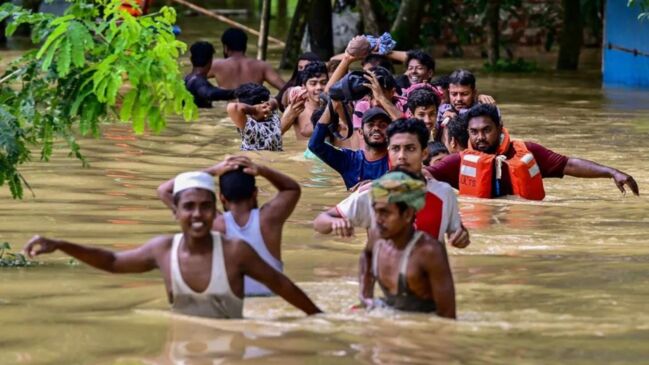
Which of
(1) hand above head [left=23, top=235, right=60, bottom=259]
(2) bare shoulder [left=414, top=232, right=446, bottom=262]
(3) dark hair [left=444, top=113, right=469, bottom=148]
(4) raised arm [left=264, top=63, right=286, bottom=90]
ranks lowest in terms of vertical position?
(4) raised arm [left=264, top=63, right=286, bottom=90]

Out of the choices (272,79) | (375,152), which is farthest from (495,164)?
(272,79)

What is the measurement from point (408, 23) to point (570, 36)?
2991mm

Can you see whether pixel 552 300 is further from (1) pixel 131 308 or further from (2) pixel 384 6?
(2) pixel 384 6

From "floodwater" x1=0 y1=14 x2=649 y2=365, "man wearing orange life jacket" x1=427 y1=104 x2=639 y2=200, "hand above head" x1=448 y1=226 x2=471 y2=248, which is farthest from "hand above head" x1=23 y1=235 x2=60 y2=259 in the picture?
"man wearing orange life jacket" x1=427 y1=104 x2=639 y2=200

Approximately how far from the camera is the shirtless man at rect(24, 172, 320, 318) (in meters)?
7.33

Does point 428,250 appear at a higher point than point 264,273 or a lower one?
higher

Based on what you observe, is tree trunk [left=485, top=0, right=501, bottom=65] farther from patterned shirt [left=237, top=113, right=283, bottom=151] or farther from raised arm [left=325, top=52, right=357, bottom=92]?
raised arm [left=325, top=52, right=357, bottom=92]

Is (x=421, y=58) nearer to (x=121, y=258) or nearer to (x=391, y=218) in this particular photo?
(x=391, y=218)

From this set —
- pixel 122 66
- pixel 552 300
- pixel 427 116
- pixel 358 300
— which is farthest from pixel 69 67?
pixel 427 116

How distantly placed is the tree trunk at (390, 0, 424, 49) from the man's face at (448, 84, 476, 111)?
10.1m

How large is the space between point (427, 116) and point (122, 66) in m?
3.76

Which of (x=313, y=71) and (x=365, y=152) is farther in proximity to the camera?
(x=313, y=71)

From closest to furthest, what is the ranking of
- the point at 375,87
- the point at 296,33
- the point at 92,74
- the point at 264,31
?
the point at 92,74 < the point at 375,87 < the point at 264,31 < the point at 296,33

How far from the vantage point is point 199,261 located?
24.3 feet
